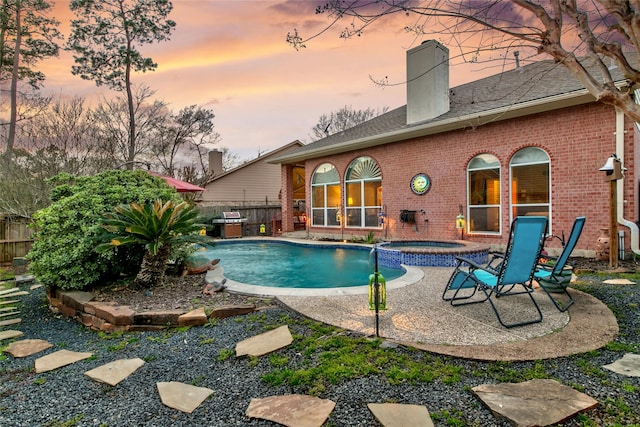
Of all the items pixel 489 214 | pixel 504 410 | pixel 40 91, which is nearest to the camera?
pixel 504 410

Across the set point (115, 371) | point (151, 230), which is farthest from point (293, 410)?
point (151, 230)

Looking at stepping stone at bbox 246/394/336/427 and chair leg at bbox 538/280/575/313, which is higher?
chair leg at bbox 538/280/575/313

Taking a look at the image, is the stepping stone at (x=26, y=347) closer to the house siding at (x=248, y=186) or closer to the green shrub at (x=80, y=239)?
the green shrub at (x=80, y=239)

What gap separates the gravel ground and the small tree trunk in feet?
5.51

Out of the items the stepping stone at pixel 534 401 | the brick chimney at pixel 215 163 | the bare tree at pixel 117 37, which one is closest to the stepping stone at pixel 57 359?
the stepping stone at pixel 534 401

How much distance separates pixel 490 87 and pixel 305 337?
38.5 feet

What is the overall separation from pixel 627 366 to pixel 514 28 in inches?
119

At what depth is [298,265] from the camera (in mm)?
9438

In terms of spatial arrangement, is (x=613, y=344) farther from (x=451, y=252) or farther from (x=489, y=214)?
(x=489, y=214)

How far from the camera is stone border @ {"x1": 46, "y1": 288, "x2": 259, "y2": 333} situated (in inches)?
152

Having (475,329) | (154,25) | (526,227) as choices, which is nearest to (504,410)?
(475,329)

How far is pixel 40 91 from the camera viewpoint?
12688 mm

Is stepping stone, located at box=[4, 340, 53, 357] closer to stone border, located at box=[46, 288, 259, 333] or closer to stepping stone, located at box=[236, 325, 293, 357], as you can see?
stone border, located at box=[46, 288, 259, 333]

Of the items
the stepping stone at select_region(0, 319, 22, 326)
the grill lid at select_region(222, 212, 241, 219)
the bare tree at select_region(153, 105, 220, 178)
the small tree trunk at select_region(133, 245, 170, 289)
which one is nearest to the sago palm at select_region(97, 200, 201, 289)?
the small tree trunk at select_region(133, 245, 170, 289)
